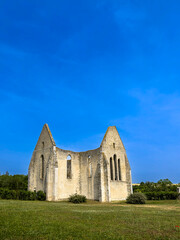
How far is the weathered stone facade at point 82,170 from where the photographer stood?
3023cm

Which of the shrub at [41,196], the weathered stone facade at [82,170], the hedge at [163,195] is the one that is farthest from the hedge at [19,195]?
the hedge at [163,195]

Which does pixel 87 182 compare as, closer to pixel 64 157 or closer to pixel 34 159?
pixel 64 157

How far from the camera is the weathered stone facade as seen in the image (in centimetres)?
3023

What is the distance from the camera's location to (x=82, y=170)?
34625mm

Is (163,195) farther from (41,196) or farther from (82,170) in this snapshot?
(41,196)

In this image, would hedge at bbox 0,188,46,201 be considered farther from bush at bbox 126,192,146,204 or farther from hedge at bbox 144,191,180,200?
hedge at bbox 144,191,180,200

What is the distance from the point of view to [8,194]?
92.5ft

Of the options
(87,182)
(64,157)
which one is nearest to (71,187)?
(87,182)

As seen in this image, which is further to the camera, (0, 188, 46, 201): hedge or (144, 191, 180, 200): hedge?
(144, 191, 180, 200): hedge

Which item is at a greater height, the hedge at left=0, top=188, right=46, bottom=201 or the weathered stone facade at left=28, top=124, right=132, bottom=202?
the weathered stone facade at left=28, top=124, right=132, bottom=202

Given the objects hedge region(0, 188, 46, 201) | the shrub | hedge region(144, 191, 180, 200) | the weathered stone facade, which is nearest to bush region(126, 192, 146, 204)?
the weathered stone facade

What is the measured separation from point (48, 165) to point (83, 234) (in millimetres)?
22666

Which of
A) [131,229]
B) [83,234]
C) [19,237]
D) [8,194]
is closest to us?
[19,237]

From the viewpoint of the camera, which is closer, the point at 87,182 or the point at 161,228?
the point at 161,228
